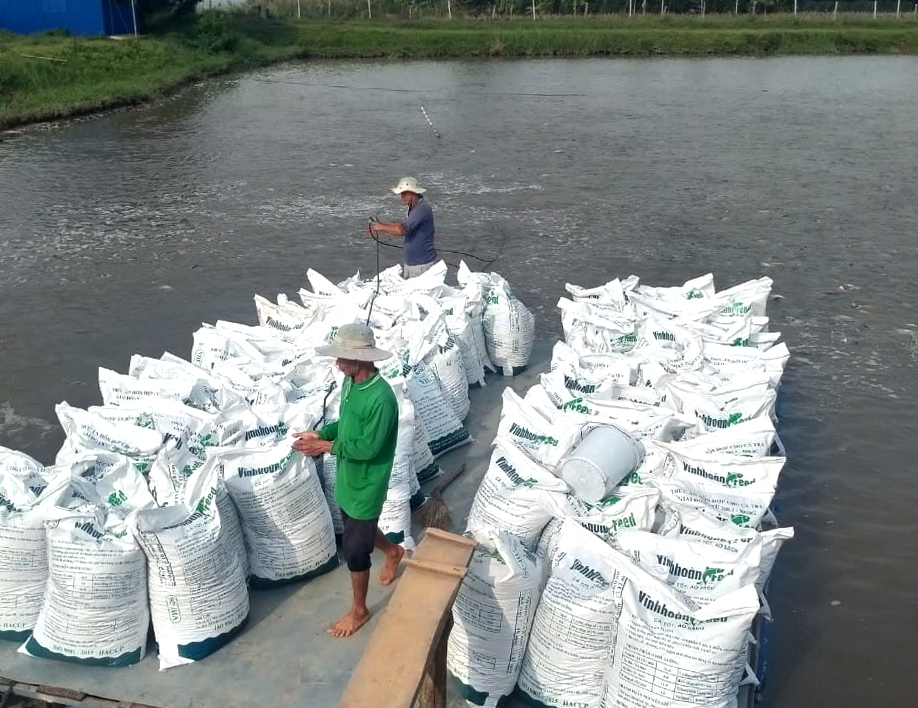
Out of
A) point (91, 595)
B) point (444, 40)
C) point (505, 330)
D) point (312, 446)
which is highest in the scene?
point (444, 40)

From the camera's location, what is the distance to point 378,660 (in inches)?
108

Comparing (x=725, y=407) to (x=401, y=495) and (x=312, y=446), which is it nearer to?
(x=401, y=495)

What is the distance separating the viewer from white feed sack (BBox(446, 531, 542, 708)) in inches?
128

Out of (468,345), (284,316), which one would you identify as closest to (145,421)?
(284,316)

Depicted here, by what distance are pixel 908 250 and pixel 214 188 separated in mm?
9537

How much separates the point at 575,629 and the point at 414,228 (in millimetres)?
3989

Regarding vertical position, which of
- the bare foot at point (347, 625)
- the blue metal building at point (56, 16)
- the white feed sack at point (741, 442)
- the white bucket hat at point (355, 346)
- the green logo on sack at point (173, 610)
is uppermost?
the blue metal building at point (56, 16)

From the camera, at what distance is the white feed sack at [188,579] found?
342cm

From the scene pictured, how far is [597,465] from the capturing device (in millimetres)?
3861

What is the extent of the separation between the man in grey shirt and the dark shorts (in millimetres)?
3358

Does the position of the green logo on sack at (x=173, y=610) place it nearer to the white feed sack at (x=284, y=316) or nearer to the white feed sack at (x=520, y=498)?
the white feed sack at (x=520, y=498)

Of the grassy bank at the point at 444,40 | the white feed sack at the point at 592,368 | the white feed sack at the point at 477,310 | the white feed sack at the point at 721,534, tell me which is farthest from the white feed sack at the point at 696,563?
the grassy bank at the point at 444,40

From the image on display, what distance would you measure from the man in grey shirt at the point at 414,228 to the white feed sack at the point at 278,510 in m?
3.04

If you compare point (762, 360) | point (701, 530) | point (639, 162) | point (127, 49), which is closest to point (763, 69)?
point (639, 162)
